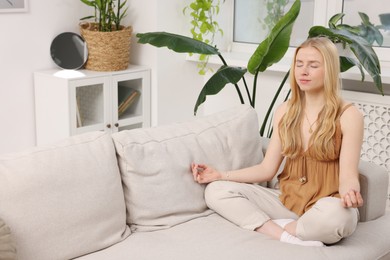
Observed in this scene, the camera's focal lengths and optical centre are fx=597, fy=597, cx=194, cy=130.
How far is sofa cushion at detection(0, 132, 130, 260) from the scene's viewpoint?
186 centimetres

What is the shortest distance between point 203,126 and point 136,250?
67cm

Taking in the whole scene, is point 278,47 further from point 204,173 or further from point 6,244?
point 6,244

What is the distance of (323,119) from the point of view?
2.32 meters

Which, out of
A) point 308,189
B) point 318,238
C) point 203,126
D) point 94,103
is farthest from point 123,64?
point 318,238

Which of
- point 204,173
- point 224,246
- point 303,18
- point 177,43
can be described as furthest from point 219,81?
point 224,246

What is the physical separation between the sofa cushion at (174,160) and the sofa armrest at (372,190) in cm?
45

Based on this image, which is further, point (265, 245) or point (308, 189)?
point (308, 189)

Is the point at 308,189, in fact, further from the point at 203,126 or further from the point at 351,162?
the point at 203,126

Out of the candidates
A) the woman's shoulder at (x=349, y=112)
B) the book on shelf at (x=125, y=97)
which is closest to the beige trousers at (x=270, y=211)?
the woman's shoulder at (x=349, y=112)

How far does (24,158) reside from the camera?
6.37 feet

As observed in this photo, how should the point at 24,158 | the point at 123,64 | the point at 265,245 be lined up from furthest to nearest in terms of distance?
the point at 123,64 < the point at 265,245 < the point at 24,158

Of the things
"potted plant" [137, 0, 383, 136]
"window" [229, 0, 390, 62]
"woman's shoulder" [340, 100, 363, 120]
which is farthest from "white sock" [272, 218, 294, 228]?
"window" [229, 0, 390, 62]

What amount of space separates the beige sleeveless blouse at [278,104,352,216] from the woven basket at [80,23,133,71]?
1672 mm

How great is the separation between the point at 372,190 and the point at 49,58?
2.27 meters
